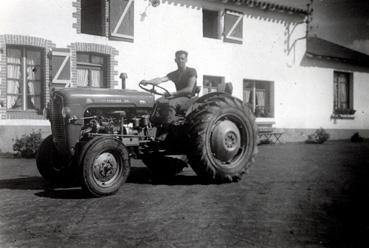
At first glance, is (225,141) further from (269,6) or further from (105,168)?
(269,6)

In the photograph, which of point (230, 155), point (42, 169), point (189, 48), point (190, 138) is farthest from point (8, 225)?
point (189, 48)

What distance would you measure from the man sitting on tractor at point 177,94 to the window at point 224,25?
989cm

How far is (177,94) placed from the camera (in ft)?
20.5

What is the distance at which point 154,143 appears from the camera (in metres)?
6.03

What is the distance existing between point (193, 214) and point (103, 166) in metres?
1.42

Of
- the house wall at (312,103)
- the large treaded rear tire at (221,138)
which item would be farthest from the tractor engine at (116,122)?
the house wall at (312,103)

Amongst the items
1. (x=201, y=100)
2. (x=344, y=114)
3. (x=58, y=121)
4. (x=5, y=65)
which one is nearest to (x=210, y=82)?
(x=5, y=65)

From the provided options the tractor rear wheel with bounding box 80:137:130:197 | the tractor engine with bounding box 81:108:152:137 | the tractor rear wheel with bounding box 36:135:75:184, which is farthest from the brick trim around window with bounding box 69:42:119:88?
the tractor rear wheel with bounding box 80:137:130:197

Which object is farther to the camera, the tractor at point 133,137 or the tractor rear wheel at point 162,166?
the tractor rear wheel at point 162,166

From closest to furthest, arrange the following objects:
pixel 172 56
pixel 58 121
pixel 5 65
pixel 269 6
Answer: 1. pixel 58 121
2. pixel 5 65
3. pixel 172 56
4. pixel 269 6

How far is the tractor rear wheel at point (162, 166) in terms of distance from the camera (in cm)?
Result: 660

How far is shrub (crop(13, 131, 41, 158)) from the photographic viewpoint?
35.1 ft

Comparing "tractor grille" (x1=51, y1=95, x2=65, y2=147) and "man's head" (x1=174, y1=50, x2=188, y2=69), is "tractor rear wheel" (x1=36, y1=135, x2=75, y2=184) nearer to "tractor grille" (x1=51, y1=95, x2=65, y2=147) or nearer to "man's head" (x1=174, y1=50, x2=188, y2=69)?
"tractor grille" (x1=51, y1=95, x2=65, y2=147)

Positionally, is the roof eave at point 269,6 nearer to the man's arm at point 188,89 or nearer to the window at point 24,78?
the window at point 24,78
